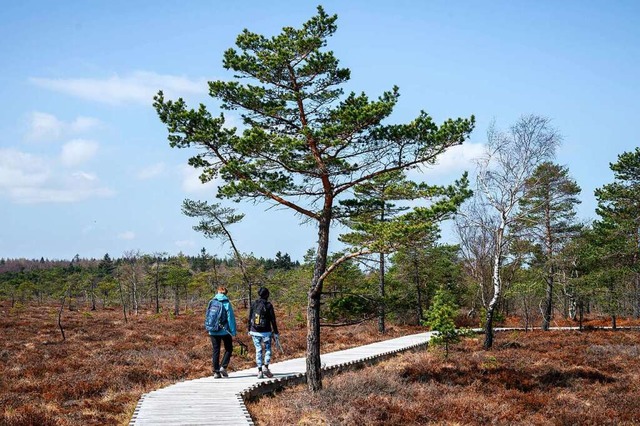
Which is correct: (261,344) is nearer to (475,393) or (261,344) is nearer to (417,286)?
(475,393)

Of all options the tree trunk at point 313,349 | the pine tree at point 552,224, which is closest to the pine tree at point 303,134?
the tree trunk at point 313,349

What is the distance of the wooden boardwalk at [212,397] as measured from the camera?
8641 mm

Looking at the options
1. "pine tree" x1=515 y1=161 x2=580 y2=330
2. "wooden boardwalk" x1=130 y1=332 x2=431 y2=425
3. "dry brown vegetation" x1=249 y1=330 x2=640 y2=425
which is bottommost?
"dry brown vegetation" x1=249 y1=330 x2=640 y2=425

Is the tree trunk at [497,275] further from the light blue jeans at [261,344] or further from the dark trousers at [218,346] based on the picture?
the dark trousers at [218,346]

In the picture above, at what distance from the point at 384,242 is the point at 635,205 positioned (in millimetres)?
25122

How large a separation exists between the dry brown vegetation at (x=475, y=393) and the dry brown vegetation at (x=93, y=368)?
3302 millimetres

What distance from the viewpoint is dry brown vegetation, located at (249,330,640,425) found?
10.3 meters

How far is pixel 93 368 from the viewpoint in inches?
613

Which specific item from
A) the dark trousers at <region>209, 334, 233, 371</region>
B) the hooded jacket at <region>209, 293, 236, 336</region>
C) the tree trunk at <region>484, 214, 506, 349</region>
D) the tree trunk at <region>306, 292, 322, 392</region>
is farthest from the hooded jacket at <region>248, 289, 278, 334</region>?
the tree trunk at <region>484, 214, 506, 349</region>

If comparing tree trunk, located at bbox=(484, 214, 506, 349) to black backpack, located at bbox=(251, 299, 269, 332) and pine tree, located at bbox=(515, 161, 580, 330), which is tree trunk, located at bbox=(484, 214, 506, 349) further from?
black backpack, located at bbox=(251, 299, 269, 332)

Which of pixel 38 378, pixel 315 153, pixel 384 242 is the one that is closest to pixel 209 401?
pixel 384 242

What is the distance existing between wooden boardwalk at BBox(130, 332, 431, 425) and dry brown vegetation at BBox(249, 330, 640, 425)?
0.45 m

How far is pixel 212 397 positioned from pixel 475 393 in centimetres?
683

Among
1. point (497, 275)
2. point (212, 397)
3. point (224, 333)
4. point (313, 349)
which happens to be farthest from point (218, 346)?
point (497, 275)
